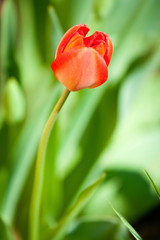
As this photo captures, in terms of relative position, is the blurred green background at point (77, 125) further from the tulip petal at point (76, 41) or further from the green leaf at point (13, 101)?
the tulip petal at point (76, 41)

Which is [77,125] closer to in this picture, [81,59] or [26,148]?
[26,148]

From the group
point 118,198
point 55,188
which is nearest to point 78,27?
point 55,188

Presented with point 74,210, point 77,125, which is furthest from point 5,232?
point 77,125

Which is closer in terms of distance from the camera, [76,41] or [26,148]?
[76,41]

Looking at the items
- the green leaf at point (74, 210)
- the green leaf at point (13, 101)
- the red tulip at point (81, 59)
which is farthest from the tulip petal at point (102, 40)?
the green leaf at point (13, 101)

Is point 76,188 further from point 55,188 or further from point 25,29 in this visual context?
point 25,29
